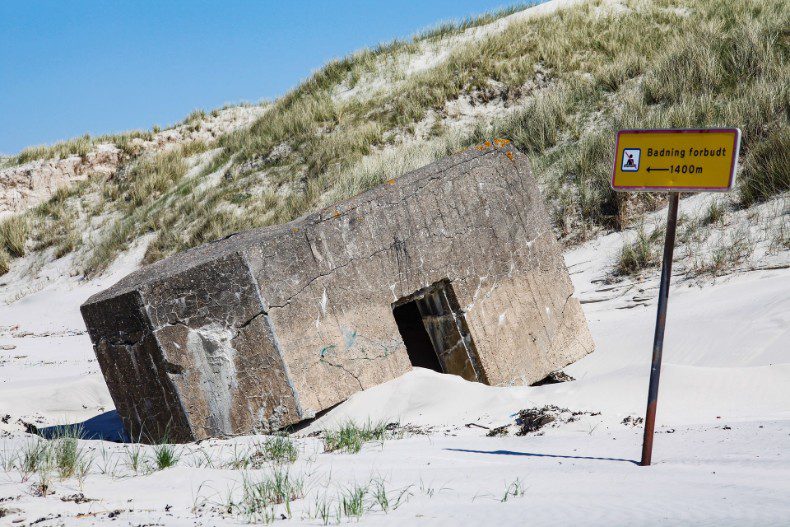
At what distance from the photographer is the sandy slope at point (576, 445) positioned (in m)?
2.74

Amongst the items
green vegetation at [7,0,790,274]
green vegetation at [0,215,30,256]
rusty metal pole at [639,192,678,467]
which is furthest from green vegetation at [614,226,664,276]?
green vegetation at [0,215,30,256]

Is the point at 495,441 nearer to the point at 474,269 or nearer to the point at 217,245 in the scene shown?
the point at 474,269

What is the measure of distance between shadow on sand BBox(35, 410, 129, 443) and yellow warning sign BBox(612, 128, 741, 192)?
332 centimetres

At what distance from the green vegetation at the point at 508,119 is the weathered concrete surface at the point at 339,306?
2.71 metres

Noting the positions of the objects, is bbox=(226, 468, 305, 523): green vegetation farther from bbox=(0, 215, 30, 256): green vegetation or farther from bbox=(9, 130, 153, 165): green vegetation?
bbox=(9, 130, 153, 165): green vegetation

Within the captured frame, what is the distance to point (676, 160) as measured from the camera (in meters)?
3.56

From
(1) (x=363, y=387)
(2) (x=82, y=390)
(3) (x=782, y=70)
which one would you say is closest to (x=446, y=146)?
(3) (x=782, y=70)

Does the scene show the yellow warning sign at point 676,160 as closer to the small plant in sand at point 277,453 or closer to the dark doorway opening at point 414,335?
→ the small plant in sand at point 277,453

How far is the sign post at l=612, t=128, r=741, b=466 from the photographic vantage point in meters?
3.46

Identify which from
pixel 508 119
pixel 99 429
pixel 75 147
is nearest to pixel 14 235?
pixel 75 147

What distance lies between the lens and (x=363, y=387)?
499 centimetres

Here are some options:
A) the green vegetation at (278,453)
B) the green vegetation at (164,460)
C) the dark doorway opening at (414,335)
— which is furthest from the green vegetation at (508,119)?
the green vegetation at (164,460)

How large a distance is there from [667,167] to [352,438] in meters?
1.94

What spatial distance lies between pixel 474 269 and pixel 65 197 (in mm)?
15245
